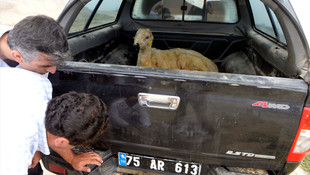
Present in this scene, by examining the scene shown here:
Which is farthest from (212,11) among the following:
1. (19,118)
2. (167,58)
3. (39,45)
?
(19,118)

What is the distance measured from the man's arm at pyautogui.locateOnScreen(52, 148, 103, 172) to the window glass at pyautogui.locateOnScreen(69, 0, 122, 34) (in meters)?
1.62

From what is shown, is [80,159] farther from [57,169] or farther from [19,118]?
[19,118]

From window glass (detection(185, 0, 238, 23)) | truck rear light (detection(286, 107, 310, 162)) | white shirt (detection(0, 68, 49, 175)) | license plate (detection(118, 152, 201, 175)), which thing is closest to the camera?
white shirt (detection(0, 68, 49, 175))

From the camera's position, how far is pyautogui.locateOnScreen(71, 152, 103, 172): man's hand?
68.7 inches

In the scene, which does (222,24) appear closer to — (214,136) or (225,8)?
(225,8)

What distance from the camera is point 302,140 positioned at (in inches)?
58.2

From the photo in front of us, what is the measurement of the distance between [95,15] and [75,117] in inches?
101

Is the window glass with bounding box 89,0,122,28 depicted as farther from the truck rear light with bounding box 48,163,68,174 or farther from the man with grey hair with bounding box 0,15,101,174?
the truck rear light with bounding box 48,163,68,174

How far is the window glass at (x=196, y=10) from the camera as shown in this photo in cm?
379

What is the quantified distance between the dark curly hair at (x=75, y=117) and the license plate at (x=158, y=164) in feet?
1.83

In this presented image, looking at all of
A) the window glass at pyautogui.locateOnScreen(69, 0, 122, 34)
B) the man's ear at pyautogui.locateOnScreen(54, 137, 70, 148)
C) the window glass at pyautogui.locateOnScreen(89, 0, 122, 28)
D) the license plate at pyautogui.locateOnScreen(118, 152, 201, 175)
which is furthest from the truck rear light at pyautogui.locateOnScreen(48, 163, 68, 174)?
the window glass at pyautogui.locateOnScreen(89, 0, 122, 28)

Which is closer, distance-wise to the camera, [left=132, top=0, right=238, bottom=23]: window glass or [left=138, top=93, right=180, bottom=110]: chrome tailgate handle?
[left=138, top=93, right=180, bottom=110]: chrome tailgate handle

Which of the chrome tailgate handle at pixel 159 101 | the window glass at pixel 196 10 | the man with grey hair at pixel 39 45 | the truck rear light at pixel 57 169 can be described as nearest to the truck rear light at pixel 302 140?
the chrome tailgate handle at pixel 159 101

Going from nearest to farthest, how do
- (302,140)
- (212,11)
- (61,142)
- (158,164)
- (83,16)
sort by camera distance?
(61,142), (302,140), (158,164), (83,16), (212,11)
